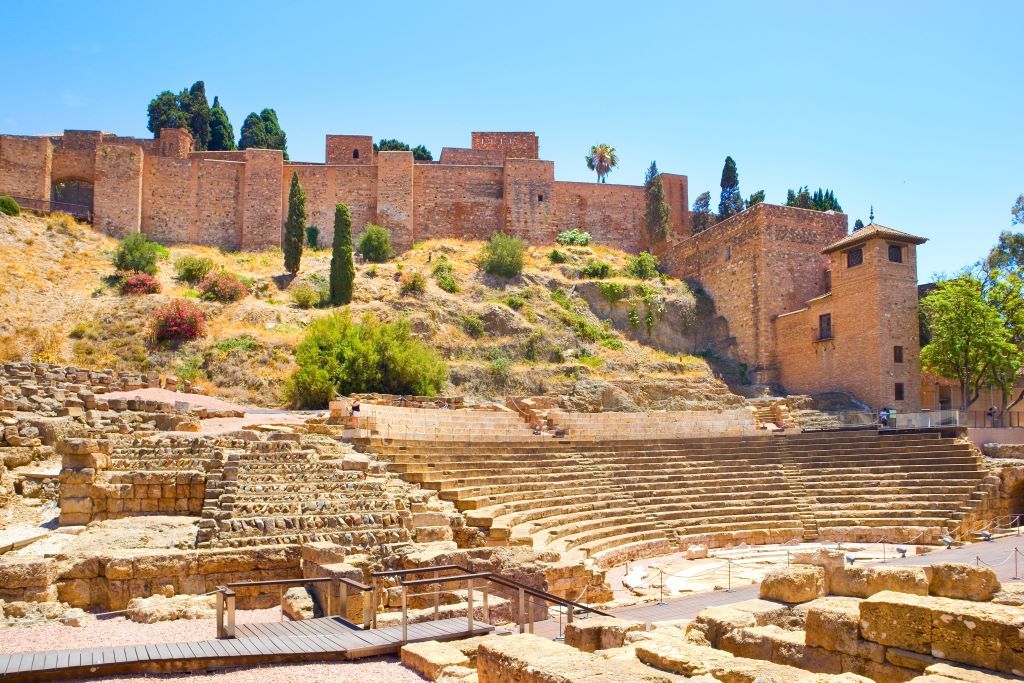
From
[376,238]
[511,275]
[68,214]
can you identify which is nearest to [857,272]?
[511,275]

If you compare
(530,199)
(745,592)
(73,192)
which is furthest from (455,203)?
(745,592)

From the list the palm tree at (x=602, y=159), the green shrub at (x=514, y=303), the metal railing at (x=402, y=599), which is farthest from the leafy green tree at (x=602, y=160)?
the metal railing at (x=402, y=599)

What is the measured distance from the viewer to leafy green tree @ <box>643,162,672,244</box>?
141 feet

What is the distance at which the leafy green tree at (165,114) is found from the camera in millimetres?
49625

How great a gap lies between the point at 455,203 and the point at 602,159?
43.8ft

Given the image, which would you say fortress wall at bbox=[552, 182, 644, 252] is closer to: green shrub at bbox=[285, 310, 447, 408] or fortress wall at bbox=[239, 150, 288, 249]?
fortress wall at bbox=[239, 150, 288, 249]

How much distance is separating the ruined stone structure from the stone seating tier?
2294 centimetres

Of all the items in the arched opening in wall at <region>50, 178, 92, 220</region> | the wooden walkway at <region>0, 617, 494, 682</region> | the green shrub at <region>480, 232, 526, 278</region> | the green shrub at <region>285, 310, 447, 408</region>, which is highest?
the arched opening in wall at <region>50, 178, 92, 220</region>

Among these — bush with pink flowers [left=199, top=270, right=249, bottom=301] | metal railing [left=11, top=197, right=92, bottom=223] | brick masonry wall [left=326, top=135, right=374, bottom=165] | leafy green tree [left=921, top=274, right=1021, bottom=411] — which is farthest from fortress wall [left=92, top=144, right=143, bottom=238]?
leafy green tree [left=921, top=274, right=1021, bottom=411]

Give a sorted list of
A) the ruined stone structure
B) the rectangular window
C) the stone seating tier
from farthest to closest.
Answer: the ruined stone structure
the rectangular window
the stone seating tier

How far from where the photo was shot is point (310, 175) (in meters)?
40.8

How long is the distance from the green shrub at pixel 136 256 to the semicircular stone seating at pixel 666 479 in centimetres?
1964

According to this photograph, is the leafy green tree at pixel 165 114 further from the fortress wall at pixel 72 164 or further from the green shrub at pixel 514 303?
the green shrub at pixel 514 303

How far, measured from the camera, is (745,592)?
11.8m
